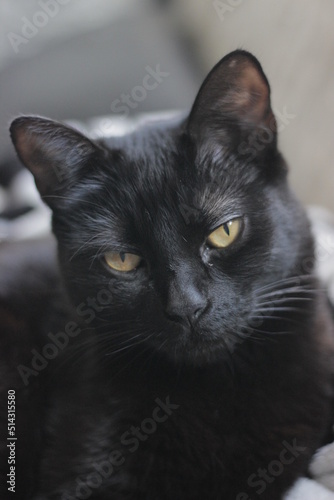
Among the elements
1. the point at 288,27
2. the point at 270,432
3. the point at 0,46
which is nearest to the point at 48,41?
the point at 0,46

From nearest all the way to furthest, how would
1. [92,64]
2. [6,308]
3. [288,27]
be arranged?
[6,308] → [288,27] → [92,64]

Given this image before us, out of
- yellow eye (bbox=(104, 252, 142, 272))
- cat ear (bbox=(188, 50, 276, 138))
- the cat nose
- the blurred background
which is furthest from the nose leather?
the blurred background

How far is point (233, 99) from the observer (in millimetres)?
1025

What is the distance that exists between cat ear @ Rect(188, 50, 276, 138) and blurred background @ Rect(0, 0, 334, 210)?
2.47ft

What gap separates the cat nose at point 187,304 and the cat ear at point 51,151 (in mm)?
318

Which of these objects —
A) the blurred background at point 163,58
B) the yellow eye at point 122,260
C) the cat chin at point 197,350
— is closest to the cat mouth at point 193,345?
the cat chin at point 197,350

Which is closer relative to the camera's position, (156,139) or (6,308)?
(156,139)

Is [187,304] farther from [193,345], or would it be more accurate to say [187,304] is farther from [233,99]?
[233,99]

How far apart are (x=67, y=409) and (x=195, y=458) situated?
0.28m

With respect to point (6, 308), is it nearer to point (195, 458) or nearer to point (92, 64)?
point (195, 458)

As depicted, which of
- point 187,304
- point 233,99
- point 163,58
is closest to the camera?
point 187,304

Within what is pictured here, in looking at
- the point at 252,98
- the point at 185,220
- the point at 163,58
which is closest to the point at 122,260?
the point at 185,220

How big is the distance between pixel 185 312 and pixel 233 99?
388mm

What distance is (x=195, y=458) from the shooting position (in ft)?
3.27
